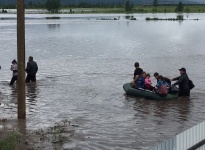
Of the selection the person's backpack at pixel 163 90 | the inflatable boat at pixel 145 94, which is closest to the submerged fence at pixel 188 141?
the person's backpack at pixel 163 90

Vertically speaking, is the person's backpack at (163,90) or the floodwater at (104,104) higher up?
the person's backpack at (163,90)

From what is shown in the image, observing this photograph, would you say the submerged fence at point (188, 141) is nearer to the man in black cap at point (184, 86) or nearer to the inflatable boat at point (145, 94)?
the inflatable boat at point (145, 94)

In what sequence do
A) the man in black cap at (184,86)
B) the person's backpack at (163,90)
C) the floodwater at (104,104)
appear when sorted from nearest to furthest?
1. the floodwater at (104,104)
2. the person's backpack at (163,90)
3. the man in black cap at (184,86)

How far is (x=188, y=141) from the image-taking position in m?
8.03

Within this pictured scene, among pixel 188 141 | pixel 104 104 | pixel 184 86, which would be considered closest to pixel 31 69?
pixel 104 104

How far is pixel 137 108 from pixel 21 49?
16.9 feet

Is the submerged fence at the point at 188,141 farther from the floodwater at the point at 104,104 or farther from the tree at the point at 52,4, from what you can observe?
the tree at the point at 52,4

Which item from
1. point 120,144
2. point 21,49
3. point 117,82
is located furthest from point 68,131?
point 117,82

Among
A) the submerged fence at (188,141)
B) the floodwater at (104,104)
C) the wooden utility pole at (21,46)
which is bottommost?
the floodwater at (104,104)

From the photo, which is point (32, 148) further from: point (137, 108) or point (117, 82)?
point (117, 82)

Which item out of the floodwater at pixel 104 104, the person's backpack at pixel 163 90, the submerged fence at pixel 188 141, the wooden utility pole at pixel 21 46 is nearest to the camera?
the submerged fence at pixel 188 141

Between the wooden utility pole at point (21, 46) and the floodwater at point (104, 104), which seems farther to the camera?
the wooden utility pole at point (21, 46)

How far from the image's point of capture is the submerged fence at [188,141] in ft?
25.0

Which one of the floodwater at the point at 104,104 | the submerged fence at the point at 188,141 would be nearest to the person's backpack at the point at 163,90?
the floodwater at the point at 104,104
